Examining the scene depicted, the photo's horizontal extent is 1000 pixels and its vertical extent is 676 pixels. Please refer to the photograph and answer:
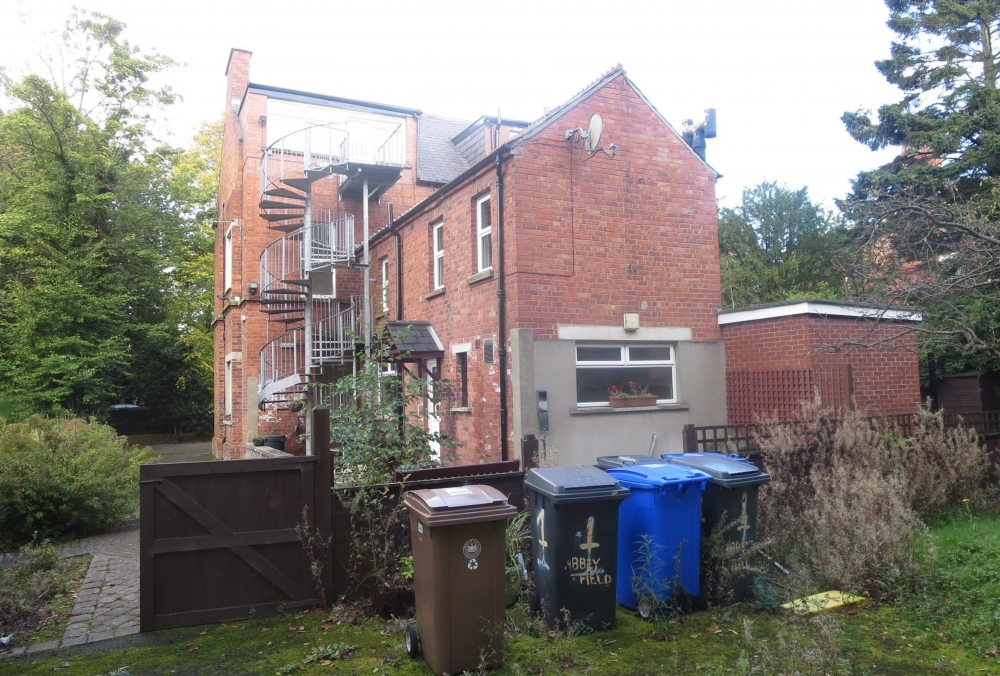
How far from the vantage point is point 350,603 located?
5707 mm

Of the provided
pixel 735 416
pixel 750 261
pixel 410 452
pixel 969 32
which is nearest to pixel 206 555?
pixel 410 452

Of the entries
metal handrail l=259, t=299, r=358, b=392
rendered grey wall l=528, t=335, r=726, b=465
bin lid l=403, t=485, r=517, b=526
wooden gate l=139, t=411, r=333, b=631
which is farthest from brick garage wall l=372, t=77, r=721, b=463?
bin lid l=403, t=485, r=517, b=526

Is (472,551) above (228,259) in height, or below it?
below

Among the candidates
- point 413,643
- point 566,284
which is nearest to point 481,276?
point 566,284

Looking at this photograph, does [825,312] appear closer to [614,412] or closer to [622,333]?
[622,333]

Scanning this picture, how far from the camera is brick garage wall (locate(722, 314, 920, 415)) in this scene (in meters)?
10.4

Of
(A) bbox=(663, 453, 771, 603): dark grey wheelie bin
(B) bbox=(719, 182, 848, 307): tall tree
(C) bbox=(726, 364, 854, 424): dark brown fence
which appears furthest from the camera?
(B) bbox=(719, 182, 848, 307): tall tree

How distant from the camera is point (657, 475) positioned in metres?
5.47

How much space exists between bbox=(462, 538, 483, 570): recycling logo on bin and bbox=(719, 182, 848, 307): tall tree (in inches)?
711

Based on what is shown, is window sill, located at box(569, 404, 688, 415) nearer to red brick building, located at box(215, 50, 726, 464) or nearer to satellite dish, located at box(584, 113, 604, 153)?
red brick building, located at box(215, 50, 726, 464)

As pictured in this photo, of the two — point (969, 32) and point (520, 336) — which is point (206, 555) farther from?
point (969, 32)

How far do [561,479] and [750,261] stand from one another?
18.7 meters

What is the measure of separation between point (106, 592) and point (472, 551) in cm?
415

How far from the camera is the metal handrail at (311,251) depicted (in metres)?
14.9
